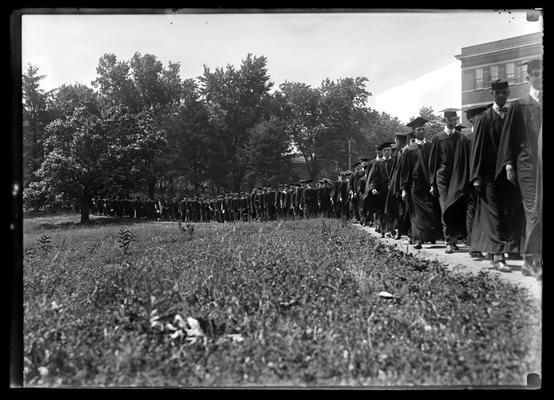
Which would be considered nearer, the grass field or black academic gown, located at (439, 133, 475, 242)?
the grass field

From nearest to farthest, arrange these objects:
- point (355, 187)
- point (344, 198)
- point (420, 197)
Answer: point (420, 197), point (355, 187), point (344, 198)

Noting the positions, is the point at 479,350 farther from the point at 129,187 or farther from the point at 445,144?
the point at 129,187

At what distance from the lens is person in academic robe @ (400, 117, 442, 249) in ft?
27.8

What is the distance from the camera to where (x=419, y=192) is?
873cm

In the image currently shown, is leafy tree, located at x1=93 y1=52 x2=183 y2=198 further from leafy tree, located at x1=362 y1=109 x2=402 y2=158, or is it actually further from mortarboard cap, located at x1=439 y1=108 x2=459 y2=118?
leafy tree, located at x1=362 y1=109 x2=402 y2=158

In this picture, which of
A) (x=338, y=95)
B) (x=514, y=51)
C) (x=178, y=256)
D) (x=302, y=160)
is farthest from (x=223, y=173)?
(x=514, y=51)

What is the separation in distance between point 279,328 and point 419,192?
5991 mm

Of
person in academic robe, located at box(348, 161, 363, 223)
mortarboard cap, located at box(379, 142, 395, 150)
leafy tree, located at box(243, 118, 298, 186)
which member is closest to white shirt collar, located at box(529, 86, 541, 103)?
mortarboard cap, located at box(379, 142, 395, 150)

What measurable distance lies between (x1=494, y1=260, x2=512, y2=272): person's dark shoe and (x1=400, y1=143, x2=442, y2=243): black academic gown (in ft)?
8.92

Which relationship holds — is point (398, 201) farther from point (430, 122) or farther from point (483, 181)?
point (430, 122)

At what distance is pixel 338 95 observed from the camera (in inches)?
1017

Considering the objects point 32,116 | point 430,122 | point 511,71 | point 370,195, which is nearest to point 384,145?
point 370,195

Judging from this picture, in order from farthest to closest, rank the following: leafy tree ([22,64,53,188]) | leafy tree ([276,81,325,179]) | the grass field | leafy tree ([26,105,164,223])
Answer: leafy tree ([276,81,325,179]), leafy tree ([26,105,164,223]), leafy tree ([22,64,53,188]), the grass field

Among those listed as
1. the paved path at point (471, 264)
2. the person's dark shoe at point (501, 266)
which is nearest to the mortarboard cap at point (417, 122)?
the paved path at point (471, 264)
